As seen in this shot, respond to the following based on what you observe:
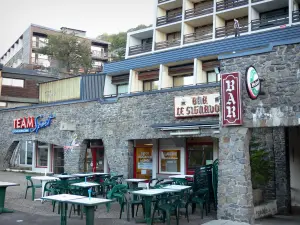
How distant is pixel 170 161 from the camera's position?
16750mm

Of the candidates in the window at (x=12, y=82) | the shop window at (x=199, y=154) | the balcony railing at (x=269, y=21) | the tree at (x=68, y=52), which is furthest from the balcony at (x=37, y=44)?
the shop window at (x=199, y=154)

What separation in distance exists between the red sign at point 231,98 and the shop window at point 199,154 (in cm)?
643

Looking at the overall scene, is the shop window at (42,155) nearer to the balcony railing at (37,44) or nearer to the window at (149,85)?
Result: the window at (149,85)

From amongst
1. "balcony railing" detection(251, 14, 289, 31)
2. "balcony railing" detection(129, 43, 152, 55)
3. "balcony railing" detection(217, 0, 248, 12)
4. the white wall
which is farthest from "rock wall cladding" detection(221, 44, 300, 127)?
"balcony railing" detection(129, 43, 152, 55)

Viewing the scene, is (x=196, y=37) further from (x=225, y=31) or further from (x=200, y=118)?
(x=200, y=118)

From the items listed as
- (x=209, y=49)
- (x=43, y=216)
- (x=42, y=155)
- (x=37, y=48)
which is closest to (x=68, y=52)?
(x=37, y=48)

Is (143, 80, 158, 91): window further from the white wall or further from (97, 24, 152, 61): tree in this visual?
(97, 24, 152, 61): tree

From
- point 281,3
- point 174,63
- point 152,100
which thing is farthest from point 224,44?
point 281,3

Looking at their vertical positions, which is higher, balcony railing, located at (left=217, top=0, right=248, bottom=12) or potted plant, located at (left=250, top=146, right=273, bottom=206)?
balcony railing, located at (left=217, top=0, right=248, bottom=12)

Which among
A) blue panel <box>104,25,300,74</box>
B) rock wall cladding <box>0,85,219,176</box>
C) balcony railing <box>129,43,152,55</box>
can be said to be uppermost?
balcony railing <box>129,43,152,55</box>

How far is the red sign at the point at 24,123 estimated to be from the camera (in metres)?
22.1

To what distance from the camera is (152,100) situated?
15977mm

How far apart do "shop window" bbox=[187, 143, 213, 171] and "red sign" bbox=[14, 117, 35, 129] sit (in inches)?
430

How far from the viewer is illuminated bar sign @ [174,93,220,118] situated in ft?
45.3
